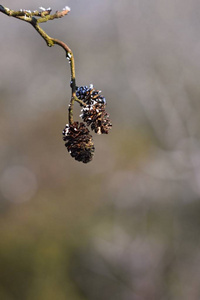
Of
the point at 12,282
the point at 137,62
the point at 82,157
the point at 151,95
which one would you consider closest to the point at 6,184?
the point at 12,282

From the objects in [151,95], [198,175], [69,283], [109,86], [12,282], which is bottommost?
[12,282]

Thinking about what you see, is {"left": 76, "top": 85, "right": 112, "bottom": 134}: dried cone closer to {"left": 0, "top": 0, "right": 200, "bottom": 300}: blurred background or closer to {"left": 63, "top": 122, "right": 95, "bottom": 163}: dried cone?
{"left": 63, "top": 122, "right": 95, "bottom": 163}: dried cone

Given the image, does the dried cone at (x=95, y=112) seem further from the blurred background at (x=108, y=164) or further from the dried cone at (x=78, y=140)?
the blurred background at (x=108, y=164)

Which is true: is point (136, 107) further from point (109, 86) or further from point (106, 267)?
point (106, 267)

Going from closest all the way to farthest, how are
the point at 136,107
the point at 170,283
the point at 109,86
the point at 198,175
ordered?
1. the point at 170,283
2. the point at 198,175
3. the point at 136,107
4. the point at 109,86

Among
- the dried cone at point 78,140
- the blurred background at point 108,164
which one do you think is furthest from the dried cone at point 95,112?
the blurred background at point 108,164

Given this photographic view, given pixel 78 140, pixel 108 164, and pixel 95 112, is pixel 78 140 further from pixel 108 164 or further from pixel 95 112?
pixel 108 164

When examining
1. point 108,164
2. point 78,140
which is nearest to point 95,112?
point 78,140
